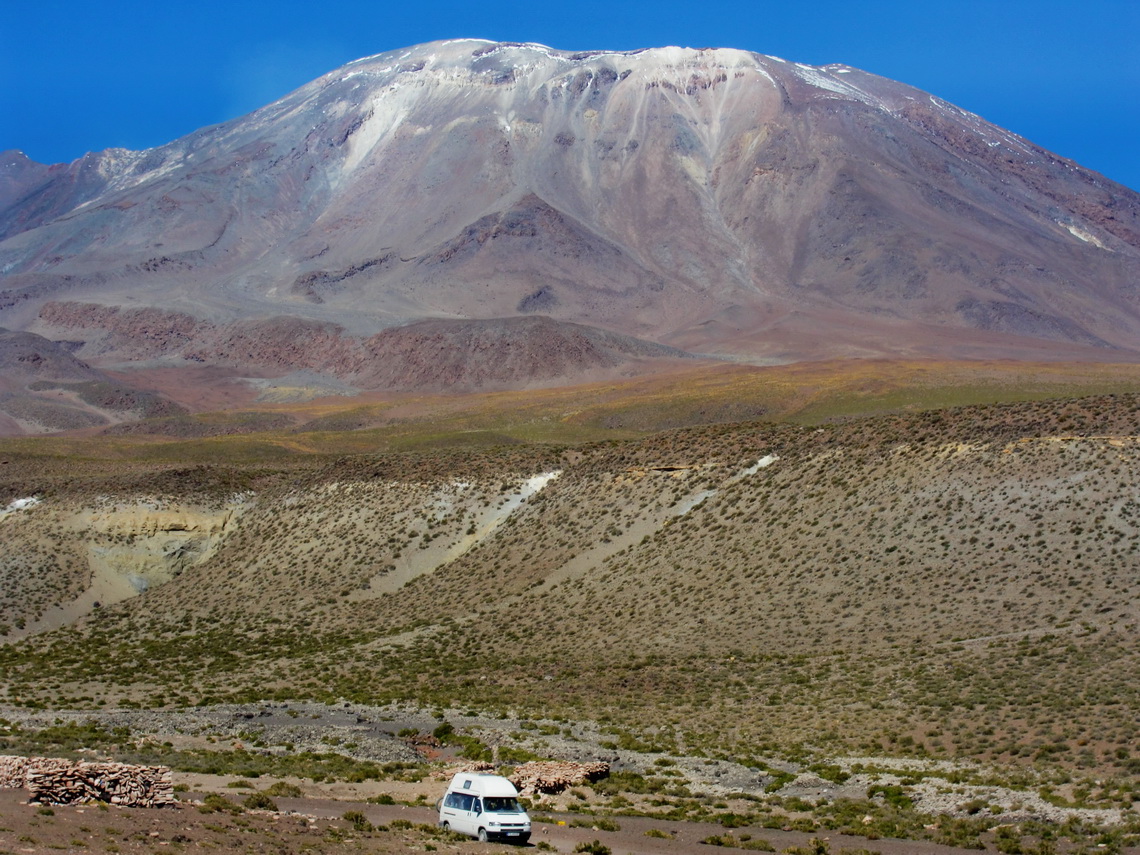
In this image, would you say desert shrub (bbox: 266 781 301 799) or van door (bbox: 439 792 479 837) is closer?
van door (bbox: 439 792 479 837)

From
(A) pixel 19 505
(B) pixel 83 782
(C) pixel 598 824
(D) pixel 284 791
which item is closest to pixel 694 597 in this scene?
(C) pixel 598 824

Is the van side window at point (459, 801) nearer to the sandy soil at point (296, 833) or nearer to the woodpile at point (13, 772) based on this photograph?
the sandy soil at point (296, 833)

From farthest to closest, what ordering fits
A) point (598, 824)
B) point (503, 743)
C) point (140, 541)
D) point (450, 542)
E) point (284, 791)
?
point (140, 541) < point (450, 542) < point (503, 743) < point (284, 791) < point (598, 824)

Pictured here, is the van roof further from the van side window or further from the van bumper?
the van bumper

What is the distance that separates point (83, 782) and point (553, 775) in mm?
9689

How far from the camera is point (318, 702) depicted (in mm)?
37188

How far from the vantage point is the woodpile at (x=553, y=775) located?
84.2 ft

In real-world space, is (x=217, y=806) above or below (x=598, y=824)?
above

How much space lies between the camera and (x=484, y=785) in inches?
842

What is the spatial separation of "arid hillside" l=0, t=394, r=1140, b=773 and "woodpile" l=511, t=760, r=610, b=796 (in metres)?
4.39

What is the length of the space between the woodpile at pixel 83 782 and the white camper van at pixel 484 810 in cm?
464

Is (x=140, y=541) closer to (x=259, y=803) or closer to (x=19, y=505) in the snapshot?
(x=19, y=505)

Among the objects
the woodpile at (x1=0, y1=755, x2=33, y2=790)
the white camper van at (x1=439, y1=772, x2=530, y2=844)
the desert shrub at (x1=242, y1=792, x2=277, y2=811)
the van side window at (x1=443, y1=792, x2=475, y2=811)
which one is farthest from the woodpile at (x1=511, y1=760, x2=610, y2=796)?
the woodpile at (x1=0, y1=755, x2=33, y2=790)

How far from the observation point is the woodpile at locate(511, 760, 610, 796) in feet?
84.2
